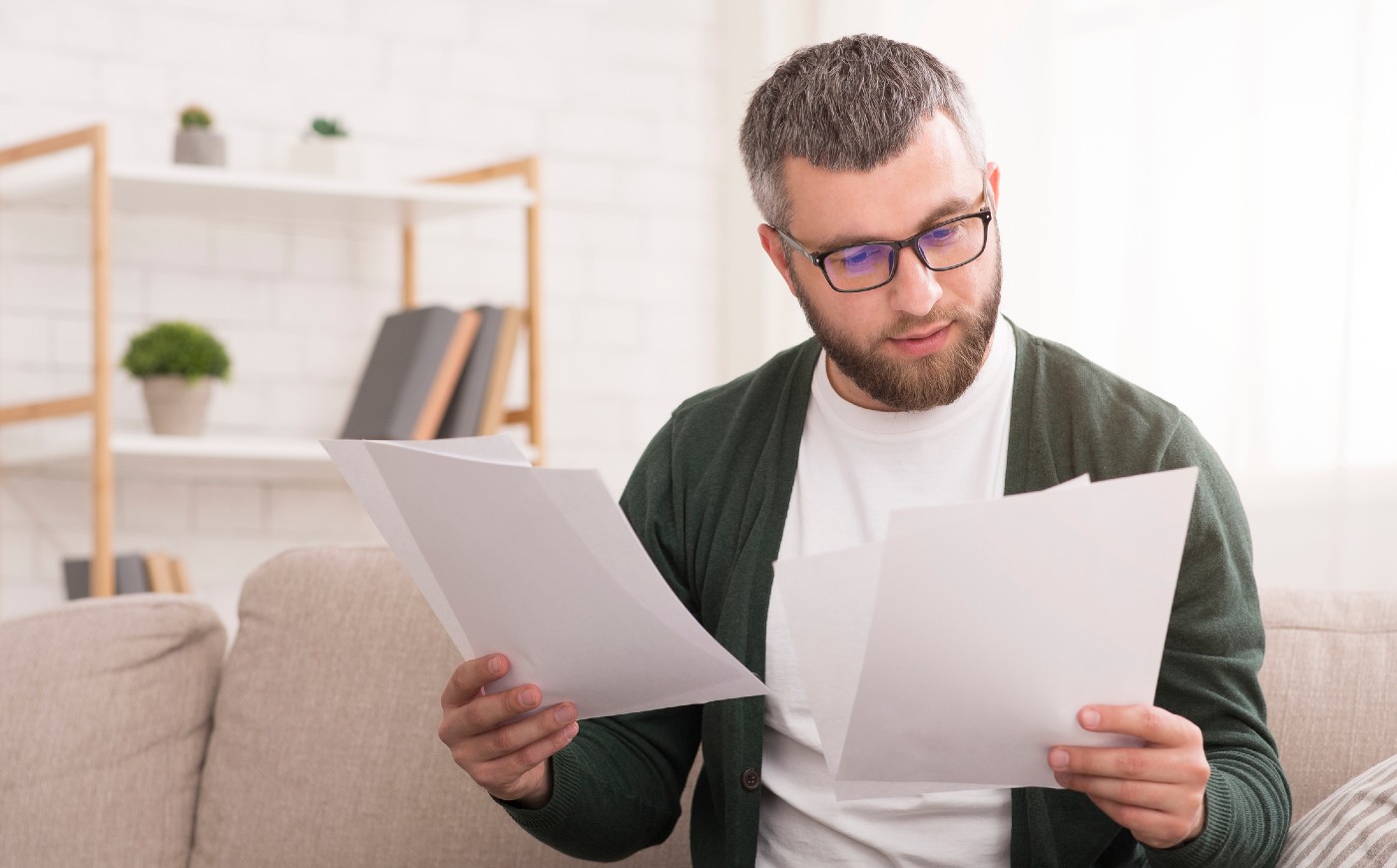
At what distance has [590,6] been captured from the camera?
317cm

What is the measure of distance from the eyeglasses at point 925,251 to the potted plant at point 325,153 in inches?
70.8

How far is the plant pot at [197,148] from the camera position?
105 inches

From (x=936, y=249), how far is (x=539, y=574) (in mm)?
462

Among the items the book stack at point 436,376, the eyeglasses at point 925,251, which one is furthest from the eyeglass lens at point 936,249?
the book stack at point 436,376

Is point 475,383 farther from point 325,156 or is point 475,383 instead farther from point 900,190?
point 900,190

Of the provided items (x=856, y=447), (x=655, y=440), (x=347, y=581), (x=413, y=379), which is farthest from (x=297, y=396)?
(x=856, y=447)

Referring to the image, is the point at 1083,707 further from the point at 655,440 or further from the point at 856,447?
the point at 655,440

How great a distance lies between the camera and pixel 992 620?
2.81ft

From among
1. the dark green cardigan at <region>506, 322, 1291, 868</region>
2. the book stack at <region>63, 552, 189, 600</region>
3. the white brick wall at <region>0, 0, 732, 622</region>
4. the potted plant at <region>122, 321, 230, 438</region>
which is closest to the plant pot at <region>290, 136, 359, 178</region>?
the white brick wall at <region>0, 0, 732, 622</region>

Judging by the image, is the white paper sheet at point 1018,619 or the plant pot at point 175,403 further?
the plant pot at point 175,403

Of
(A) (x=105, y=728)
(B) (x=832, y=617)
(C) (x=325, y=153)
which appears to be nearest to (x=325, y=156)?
(C) (x=325, y=153)

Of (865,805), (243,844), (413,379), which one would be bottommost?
(243,844)

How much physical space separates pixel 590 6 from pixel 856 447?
6.84ft

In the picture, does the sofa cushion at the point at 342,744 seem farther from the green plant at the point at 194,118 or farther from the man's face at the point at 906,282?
the green plant at the point at 194,118
